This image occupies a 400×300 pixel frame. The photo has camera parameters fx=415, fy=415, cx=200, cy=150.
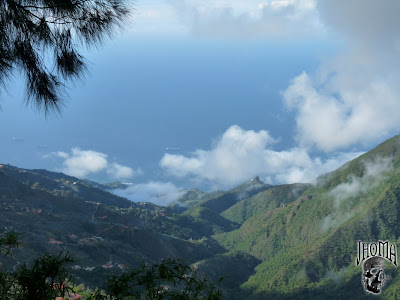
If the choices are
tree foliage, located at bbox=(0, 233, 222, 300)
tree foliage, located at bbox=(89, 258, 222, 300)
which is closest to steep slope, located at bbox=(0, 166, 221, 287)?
tree foliage, located at bbox=(0, 233, 222, 300)

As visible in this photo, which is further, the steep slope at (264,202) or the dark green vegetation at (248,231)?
the steep slope at (264,202)

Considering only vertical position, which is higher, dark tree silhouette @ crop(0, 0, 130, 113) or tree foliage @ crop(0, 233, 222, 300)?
dark tree silhouette @ crop(0, 0, 130, 113)

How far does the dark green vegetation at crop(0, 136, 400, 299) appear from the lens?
5134 cm

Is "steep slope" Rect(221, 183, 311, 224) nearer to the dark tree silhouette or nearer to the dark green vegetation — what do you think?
the dark green vegetation

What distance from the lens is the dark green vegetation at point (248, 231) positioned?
51.3 metres

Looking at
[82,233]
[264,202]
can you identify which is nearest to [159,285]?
[82,233]

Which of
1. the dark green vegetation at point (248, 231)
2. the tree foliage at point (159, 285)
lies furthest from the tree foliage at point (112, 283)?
the dark green vegetation at point (248, 231)

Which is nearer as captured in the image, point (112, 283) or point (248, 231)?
point (112, 283)

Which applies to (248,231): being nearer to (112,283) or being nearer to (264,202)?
(264,202)

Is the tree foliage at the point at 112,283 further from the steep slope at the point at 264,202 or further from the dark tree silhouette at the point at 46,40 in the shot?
the steep slope at the point at 264,202

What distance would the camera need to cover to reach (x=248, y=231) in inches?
3900

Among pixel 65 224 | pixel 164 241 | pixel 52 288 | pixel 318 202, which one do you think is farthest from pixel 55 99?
pixel 318 202

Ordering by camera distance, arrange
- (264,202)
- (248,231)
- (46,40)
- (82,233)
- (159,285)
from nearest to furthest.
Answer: (159,285) → (46,40) → (82,233) → (248,231) → (264,202)

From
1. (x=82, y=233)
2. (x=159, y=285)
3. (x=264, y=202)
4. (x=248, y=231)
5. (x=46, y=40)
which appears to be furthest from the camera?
(x=264, y=202)
